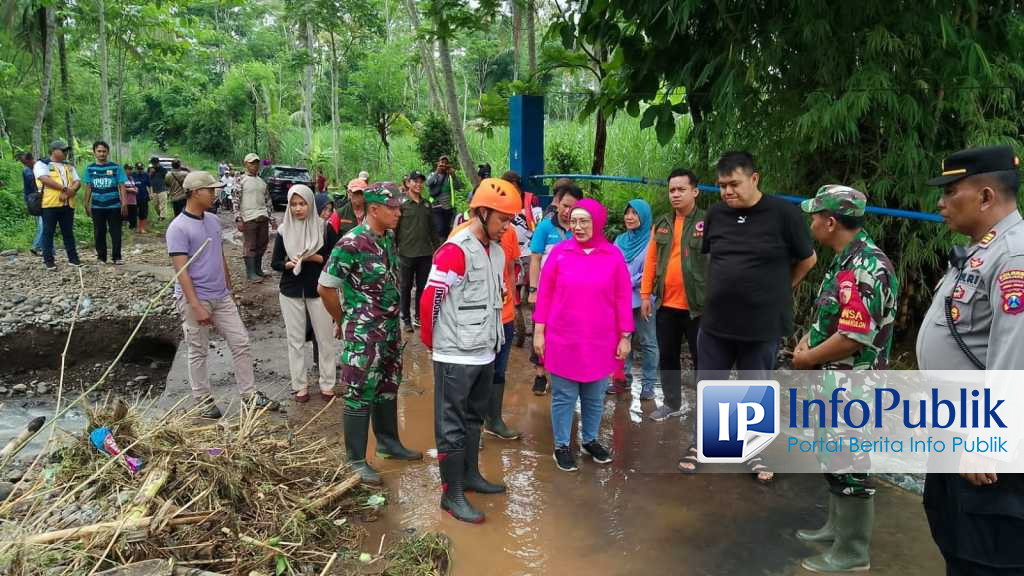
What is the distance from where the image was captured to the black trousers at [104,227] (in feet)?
32.1

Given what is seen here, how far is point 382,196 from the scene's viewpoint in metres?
3.87

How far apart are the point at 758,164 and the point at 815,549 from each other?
135 inches

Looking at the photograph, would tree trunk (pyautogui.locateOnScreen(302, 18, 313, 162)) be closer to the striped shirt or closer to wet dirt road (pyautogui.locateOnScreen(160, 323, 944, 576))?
the striped shirt

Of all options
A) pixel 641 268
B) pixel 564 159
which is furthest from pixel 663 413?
pixel 564 159

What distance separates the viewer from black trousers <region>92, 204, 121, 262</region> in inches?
385

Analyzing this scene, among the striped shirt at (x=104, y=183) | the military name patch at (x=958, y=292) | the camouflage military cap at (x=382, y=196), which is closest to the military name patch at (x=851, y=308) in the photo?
the military name patch at (x=958, y=292)

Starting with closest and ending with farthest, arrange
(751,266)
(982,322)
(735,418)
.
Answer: (982,322), (751,266), (735,418)

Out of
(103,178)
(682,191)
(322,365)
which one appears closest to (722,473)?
(682,191)

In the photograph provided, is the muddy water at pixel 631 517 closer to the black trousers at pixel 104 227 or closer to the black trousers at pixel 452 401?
the black trousers at pixel 452 401

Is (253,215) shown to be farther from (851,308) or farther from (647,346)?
(851,308)

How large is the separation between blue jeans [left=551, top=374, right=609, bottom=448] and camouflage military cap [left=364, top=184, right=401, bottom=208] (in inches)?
56.9

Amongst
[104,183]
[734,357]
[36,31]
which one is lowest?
[734,357]

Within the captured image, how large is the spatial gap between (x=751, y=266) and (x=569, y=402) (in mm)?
1356

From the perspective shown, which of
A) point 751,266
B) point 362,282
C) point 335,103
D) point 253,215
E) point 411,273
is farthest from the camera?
point 335,103
